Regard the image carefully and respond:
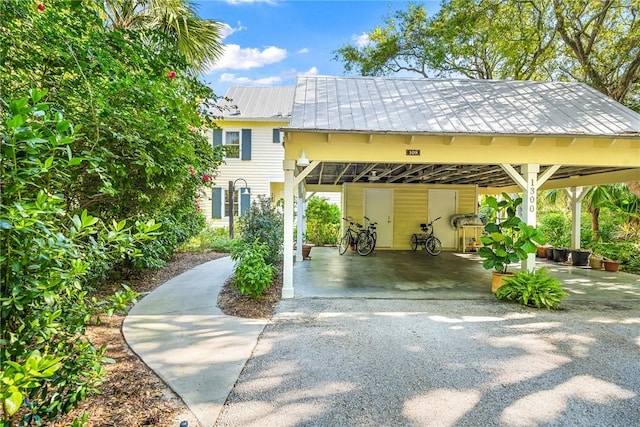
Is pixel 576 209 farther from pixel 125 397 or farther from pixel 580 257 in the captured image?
pixel 125 397

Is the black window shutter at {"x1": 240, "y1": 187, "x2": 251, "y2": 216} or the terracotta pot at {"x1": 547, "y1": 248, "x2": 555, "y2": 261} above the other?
the black window shutter at {"x1": 240, "y1": 187, "x2": 251, "y2": 216}

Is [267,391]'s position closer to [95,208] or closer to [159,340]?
[159,340]

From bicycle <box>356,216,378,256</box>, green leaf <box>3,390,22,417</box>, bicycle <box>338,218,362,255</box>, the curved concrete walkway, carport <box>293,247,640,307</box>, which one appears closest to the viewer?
green leaf <box>3,390,22,417</box>

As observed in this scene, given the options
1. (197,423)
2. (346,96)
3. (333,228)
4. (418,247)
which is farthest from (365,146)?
(333,228)

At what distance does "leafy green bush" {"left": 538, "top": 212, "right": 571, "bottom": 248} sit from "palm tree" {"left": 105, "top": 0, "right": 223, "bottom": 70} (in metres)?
11.6

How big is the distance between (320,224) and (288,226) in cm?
800

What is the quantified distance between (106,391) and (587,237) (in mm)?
12549

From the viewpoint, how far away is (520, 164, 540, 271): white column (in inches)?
227

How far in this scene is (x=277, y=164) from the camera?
1375 centimetres

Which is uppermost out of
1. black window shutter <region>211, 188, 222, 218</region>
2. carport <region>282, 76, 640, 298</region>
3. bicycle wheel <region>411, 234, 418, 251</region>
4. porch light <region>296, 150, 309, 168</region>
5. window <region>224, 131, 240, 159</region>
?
window <region>224, 131, 240, 159</region>

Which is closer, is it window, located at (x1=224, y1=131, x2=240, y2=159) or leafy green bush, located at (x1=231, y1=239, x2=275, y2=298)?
leafy green bush, located at (x1=231, y1=239, x2=275, y2=298)

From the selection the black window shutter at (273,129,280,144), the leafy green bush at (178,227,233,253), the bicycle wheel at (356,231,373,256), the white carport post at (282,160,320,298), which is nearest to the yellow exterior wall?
the bicycle wheel at (356,231,373,256)

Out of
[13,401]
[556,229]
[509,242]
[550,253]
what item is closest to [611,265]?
[550,253]

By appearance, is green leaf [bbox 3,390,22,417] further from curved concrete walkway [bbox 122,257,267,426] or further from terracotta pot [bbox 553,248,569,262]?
terracotta pot [bbox 553,248,569,262]
